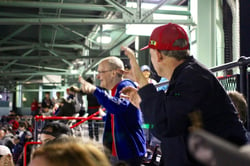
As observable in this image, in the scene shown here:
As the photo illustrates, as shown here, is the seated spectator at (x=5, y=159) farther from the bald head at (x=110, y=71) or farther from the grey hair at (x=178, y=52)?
the grey hair at (x=178, y=52)

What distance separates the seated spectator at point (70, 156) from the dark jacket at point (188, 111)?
57 cm

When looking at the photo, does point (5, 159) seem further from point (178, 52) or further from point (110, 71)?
point (178, 52)

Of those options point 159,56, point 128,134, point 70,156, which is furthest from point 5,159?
point 70,156

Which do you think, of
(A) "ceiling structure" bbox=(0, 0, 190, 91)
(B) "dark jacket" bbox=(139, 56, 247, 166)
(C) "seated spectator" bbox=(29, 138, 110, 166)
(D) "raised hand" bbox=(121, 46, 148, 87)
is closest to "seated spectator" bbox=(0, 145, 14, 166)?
(D) "raised hand" bbox=(121, 46, 148, 87)

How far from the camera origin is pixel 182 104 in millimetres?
1302

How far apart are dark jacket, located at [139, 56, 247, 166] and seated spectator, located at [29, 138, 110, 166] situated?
57 cm

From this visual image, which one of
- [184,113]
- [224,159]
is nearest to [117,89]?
[184,113]

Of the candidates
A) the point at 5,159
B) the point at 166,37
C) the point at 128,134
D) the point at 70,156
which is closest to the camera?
the point at 70,156

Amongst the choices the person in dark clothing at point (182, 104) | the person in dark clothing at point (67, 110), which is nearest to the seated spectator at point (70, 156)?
the person in dark clothing at point (182, 104)

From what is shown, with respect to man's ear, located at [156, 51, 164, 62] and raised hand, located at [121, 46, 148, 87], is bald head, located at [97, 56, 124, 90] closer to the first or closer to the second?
raised hand, located at [121, 46, 148, 87]

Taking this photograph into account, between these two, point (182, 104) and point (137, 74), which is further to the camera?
point (137, 74)

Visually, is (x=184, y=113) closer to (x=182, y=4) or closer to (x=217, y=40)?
(x=217, y=40)

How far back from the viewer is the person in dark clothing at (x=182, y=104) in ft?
4.33

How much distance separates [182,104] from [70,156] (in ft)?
2.12
